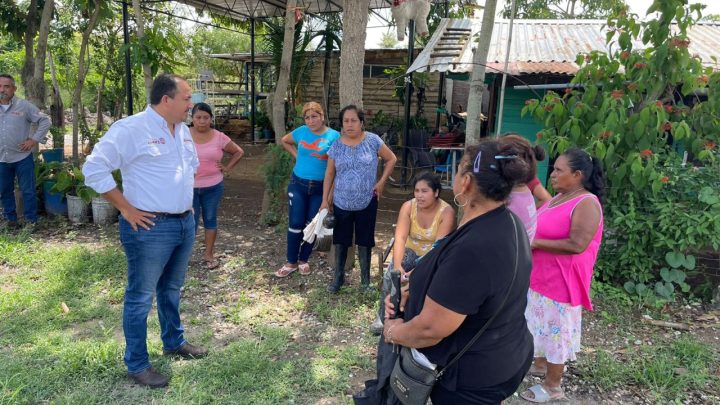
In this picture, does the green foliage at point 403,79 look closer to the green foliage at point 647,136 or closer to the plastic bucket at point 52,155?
the green foliage at point 647,136

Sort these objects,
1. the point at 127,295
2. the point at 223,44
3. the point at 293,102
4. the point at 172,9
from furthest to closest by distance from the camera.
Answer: the point at 223,44
the point at 293,102
the point at 172,9
the point at 127,295

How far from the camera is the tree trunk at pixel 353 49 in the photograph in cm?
476

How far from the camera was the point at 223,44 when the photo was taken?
34.6m

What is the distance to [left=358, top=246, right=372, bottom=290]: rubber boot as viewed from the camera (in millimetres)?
4293

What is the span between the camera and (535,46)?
702 cm

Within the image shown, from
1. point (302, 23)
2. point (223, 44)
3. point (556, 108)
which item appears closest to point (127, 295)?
point (556, 108)

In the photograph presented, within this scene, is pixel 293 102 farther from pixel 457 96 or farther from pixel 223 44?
pixel 223 44

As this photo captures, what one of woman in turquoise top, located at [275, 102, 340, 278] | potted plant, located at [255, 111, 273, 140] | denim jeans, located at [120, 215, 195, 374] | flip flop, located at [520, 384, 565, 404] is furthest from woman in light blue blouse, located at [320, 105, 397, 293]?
potted plant, located at [255, 111, 273, 140]

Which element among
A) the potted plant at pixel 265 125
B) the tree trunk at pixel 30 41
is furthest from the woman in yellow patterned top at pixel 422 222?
the potted plant at pixel 265 125

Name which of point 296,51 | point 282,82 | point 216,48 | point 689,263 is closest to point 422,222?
point 689,263

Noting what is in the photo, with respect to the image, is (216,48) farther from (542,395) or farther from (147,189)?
(542,395)

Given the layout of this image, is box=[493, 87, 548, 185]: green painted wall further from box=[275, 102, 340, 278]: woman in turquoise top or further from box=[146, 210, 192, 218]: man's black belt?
box=[146, 210, 192, 218]: man's black belt

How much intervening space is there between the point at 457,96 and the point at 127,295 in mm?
10646

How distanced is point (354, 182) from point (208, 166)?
152 cm
